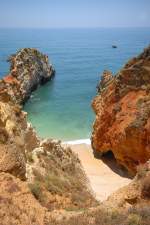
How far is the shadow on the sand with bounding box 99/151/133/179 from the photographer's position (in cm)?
2445

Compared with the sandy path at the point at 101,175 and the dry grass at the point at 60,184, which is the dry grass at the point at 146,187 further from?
the sandy path at the point at 101,175

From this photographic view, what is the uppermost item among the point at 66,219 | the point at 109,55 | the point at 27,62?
the point at 66,219

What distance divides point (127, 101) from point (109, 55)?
253 ft

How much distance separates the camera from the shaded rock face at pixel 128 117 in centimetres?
2292

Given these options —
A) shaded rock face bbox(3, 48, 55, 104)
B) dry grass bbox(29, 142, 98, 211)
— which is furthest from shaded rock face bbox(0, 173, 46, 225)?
shaded rock face bbox(3, 48, 55, 104)

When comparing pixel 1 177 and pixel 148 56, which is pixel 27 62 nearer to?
pixel 148 56

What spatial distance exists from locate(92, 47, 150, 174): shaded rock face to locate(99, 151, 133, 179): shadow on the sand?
49 centimetres

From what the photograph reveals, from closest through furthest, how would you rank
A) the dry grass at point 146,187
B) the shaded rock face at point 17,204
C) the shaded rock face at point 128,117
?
the shaded rock face at point 17,204 < the dry grass at point 146,187 < the shaded rock face at point 128,117

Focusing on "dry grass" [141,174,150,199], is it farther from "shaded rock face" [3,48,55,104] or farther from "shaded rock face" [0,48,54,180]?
"shaded rock face" [3,48,55,104]

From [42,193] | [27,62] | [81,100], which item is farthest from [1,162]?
[27,62]

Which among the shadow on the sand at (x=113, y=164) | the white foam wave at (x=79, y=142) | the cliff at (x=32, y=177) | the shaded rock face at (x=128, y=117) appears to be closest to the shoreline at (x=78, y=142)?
the white foam wave at (x=79, y=142)

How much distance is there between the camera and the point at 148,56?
84.4 feet

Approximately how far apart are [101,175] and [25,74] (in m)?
29.0

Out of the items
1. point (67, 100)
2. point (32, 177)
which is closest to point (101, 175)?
point (32, 177)
